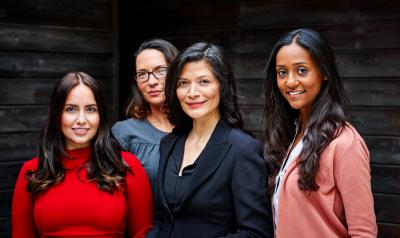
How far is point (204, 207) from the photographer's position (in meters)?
2.11

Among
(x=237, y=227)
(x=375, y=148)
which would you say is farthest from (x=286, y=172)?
(x=375, y=148)

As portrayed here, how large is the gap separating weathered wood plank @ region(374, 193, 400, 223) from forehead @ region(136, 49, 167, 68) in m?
1.66

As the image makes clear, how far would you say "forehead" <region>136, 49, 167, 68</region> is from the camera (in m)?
2.81

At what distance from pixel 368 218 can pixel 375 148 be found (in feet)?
5.55

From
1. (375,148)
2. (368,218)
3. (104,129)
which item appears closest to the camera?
(368,218)

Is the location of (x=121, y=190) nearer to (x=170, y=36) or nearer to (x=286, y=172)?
(x=286, y=172)

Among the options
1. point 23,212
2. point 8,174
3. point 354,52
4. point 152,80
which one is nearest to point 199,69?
point 152,80

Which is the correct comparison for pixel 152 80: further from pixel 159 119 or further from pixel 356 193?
pixel 356 193

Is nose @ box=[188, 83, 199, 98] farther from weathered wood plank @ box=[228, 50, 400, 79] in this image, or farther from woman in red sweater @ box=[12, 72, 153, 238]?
weathered wood plank @ box=[228, 50, 400, 79]

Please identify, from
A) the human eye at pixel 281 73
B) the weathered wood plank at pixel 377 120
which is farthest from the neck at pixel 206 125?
the weathered wood plank at pixel 377 120

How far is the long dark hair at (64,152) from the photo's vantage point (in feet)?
7.95

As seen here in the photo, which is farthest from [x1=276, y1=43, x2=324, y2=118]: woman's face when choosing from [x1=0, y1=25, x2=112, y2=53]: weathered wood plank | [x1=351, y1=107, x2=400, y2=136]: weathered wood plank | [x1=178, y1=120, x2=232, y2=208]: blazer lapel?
[x1=0, y1=25, x2=112, y2=53]: weathered wood plank

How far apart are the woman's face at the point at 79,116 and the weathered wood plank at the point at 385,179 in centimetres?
190

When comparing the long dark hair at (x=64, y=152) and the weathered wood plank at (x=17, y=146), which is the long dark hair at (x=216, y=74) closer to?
the long dark hair at (x=64, y=152)
